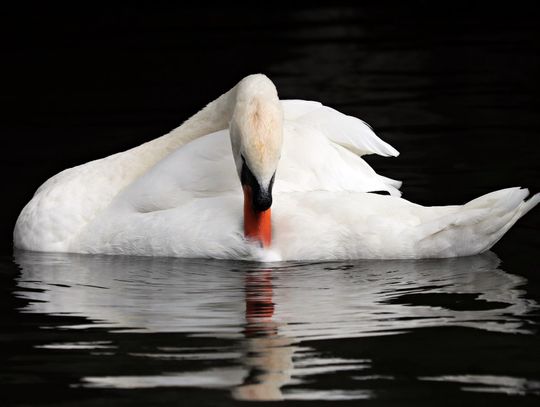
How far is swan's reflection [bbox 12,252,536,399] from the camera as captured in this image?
713 cm

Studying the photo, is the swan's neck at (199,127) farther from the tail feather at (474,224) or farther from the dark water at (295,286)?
the tail feather at (474,224)

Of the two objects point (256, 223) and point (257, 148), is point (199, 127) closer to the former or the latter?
point (256, 223)

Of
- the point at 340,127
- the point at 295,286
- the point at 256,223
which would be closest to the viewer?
the point at 295,286

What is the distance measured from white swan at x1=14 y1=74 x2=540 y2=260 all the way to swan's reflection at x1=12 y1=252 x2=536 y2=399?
0.12m

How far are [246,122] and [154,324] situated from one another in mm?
1422

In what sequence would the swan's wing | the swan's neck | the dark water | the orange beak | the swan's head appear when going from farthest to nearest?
1. the swan's neck
2. the swan's wing
3. the orange beak
4. the swan's head
5. the dark water

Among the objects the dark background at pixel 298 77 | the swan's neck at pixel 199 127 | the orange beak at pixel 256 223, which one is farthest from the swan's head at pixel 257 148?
the dark background at pixel 298 77

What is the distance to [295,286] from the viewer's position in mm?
8148

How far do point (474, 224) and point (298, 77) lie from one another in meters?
6.95

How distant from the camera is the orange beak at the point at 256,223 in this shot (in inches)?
329

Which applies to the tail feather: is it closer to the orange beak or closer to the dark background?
the orange beak

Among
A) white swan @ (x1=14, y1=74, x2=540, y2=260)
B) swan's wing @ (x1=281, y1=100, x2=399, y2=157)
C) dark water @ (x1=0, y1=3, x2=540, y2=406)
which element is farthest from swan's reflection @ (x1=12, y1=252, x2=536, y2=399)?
swan's wing @ (x1=281, y1=100, x2=399, y2=157)

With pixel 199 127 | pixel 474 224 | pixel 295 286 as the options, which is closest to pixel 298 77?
pixel 199 127

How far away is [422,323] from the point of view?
23.8ft
